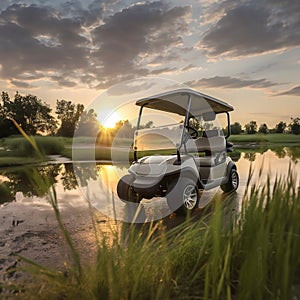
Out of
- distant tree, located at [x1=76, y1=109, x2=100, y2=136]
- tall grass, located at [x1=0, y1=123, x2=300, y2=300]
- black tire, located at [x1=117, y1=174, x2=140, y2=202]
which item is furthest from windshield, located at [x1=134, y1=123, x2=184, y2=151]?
distant tree, located at [x1=76, y1=109, x2=100, y2=136]

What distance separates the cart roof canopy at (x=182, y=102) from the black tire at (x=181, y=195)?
5.59ft

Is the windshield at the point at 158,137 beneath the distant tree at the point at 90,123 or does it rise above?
beneath

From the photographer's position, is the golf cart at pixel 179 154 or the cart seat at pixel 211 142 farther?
the cart seat at pixel 211 142

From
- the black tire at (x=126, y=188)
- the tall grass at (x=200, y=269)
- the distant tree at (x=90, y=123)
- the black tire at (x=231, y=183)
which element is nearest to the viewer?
the tall grass at (x=200, y=269)

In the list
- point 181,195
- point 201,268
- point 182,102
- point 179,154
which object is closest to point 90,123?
point 182,102

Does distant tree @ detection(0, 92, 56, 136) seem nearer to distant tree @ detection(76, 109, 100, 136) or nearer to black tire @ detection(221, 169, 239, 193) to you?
distant tree @ detection(76, 109, 100, 136)

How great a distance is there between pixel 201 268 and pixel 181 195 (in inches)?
105

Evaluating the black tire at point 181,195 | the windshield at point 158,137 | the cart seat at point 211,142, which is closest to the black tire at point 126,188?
the windshield at point 158,137

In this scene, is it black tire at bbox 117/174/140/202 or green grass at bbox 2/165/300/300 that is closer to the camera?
green grass at bbox 2/165/300/300

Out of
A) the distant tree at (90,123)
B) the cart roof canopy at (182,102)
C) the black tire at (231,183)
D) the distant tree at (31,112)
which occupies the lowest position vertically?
the black tire at (231,183)

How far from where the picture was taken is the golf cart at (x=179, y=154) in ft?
15.8

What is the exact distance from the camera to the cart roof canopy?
534cm

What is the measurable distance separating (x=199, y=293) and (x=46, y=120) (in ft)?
142

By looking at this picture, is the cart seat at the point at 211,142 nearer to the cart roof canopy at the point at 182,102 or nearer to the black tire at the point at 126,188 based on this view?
the cart roof canopy at the point at 182,102
